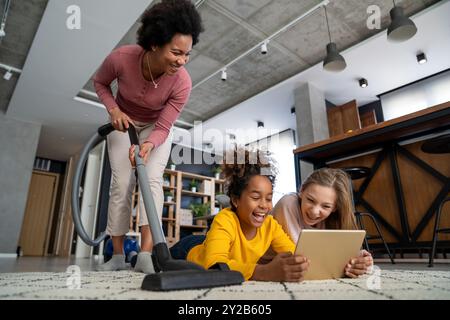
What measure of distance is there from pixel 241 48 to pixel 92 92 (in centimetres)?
250

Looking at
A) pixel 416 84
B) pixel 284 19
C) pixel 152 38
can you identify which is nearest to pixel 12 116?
pixel 284 19

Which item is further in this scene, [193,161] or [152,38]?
[193,161]

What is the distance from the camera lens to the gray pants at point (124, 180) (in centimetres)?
149

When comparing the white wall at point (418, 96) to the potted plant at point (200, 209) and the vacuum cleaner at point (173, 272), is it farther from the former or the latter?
the vacuum cleaner at point (173, 272)

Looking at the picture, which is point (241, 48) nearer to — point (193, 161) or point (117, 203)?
point (117, 203)

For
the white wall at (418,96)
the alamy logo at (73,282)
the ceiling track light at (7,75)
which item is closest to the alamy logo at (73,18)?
the ceiling track light at (7,75)

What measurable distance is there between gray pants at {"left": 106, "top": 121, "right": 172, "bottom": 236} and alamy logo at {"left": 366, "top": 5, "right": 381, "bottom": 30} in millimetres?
3078

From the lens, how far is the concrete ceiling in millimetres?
3232

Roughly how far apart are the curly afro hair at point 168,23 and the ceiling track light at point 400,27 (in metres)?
2.29

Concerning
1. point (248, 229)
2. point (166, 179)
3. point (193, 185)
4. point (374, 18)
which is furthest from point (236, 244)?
point (193, 185)

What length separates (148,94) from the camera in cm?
146

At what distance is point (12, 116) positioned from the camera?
5.43m

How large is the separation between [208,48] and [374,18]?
1981 mm

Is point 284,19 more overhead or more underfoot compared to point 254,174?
more overhead
